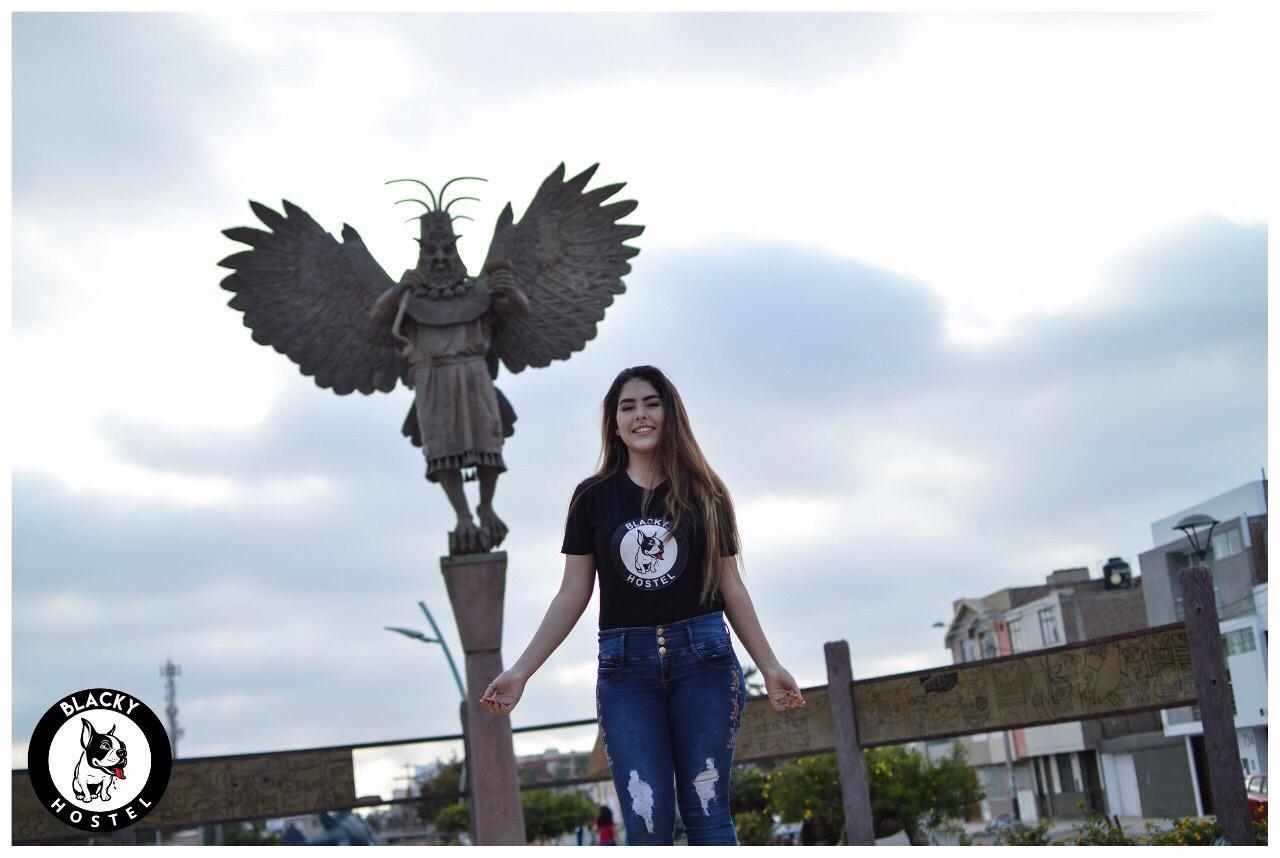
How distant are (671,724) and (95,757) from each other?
240 centimetres


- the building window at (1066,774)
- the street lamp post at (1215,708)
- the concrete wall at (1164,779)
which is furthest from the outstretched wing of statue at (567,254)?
the building window at (1066,774)

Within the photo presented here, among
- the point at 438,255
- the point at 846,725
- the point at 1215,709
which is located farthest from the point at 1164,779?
the point at 438,255

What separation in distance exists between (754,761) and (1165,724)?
3105cm

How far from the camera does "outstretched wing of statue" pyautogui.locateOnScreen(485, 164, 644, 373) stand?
410 inches

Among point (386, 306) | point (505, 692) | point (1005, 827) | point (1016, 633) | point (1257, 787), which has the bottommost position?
point (1257, 787)

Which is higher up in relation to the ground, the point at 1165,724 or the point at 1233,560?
the point at 1233,560

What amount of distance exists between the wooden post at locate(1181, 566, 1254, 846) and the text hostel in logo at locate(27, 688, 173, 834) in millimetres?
6652

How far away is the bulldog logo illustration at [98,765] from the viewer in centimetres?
461

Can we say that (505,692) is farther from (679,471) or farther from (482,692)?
(482,692)

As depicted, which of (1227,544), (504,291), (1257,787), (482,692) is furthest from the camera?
(1227,544)

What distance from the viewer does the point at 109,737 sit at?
183 inches

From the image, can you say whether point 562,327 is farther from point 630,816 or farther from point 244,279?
point 630,816

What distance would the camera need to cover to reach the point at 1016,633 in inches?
1863

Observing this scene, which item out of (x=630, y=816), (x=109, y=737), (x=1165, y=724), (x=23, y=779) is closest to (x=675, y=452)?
(x=630, y=816)
